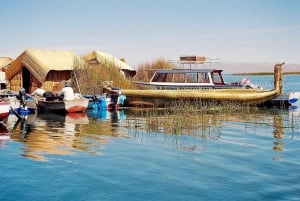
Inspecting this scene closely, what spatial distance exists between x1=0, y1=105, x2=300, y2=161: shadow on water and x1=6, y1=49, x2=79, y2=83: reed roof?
8.45 meters

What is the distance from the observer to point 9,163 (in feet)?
36.8

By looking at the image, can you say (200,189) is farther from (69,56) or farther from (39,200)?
(69,56)

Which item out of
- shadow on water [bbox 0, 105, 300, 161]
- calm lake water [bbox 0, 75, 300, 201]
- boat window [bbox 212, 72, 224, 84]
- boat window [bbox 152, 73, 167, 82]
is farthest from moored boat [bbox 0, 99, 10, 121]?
boat window [bbox 212, 72, 224, 84]

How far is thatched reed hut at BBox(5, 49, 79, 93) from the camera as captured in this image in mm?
31328

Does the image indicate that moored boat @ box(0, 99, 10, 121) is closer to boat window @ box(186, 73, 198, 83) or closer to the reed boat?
the reed boat

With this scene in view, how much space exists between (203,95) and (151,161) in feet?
49.0

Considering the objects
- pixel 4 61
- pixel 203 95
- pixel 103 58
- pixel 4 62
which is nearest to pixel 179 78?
pixel 203 95

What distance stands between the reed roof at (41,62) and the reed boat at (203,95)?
6276 millimetres

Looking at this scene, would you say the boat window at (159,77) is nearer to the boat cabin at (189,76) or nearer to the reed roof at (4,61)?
the boat cabin at (189,76)

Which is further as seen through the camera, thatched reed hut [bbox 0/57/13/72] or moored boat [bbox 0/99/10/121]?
thatched reed hut [bbox 0/57/13/72]

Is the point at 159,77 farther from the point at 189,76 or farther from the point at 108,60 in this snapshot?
the point at 108,60

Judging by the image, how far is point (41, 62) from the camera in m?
31.4

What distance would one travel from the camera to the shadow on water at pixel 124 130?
13523 millimetres

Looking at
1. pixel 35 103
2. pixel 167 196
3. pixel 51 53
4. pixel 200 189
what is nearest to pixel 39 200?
pixel 167 196
